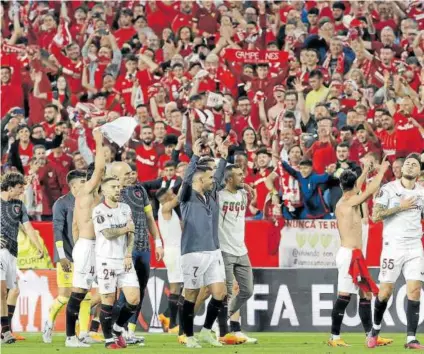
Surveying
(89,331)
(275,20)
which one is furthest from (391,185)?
(275,20)

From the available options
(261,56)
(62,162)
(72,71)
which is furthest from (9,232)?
(72,71)

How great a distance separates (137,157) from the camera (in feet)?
70.2

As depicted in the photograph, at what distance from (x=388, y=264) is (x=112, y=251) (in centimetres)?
323

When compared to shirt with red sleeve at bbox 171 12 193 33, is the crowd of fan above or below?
below

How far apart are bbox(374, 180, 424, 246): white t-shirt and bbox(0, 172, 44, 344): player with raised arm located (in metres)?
4.57

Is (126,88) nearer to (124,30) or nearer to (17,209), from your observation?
(124,30)

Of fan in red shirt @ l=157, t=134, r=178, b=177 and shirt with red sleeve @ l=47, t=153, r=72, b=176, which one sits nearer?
fan in red shirt @ l=157, t=134, r=178, b=177

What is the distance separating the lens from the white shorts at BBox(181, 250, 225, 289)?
49.1 feet

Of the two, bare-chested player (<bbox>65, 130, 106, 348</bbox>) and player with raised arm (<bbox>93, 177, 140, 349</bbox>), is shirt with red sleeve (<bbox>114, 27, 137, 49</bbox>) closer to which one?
bare-chested player (<bbox>65, 130, 106, 348</bbox>)

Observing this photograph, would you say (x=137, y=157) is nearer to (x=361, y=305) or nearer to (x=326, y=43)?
(x=326, y=43)

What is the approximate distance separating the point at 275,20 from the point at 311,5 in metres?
0.86

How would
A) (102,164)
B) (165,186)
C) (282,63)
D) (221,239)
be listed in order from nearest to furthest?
(102,164) → (221,239) → (165,186) → (282,63)

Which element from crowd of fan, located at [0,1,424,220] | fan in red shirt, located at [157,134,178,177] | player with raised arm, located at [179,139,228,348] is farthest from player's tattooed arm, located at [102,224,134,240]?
fan in red shirt, located at [157,134,178,177]

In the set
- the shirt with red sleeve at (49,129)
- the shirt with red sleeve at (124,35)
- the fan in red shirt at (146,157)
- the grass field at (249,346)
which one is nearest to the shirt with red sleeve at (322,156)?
the fan in red shirt at (146,157)
